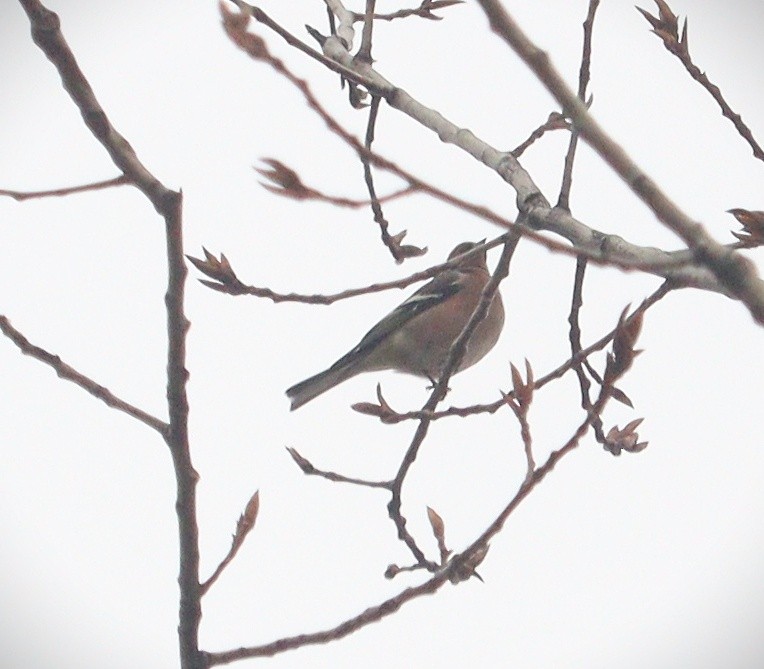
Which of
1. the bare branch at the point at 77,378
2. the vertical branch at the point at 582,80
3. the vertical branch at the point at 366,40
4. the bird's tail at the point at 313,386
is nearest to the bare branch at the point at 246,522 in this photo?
the bare branch at the point at 77,378

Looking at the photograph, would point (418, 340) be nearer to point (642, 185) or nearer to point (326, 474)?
point (326, 474)

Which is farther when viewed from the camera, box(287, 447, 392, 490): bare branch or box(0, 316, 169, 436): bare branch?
box(287, 447, 392, 490): bare branch

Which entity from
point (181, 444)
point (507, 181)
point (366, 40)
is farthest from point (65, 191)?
point (366, 40)

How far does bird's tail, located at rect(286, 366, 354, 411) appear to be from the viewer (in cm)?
521

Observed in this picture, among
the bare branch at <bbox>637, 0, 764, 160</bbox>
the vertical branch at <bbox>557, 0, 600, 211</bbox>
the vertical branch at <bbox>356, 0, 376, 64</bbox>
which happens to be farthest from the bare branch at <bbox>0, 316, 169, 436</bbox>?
the vertical branch at <bbox>356, 0, 376, 64</bbox>

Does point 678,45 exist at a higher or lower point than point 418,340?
lower

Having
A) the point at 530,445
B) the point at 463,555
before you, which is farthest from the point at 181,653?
the point at 530,445

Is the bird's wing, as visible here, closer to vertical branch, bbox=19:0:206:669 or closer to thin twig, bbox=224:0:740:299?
thin twig, bbox=224:0:740:299

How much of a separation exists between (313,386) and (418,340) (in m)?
0.71

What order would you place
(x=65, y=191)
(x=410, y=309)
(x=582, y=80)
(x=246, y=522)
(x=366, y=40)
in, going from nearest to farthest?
1. (x=65, y=191)
2. (x=246, y=522)
3. (x=582, y=80)
4. (x=366, y=40)
5. (x=410, y=309)

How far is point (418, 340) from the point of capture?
18.2 ft

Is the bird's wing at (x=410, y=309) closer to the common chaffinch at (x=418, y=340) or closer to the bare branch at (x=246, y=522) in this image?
the common chaffinch at (x=418, y=340)

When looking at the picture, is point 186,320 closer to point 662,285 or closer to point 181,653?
point 181,653

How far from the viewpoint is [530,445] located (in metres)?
2.15
